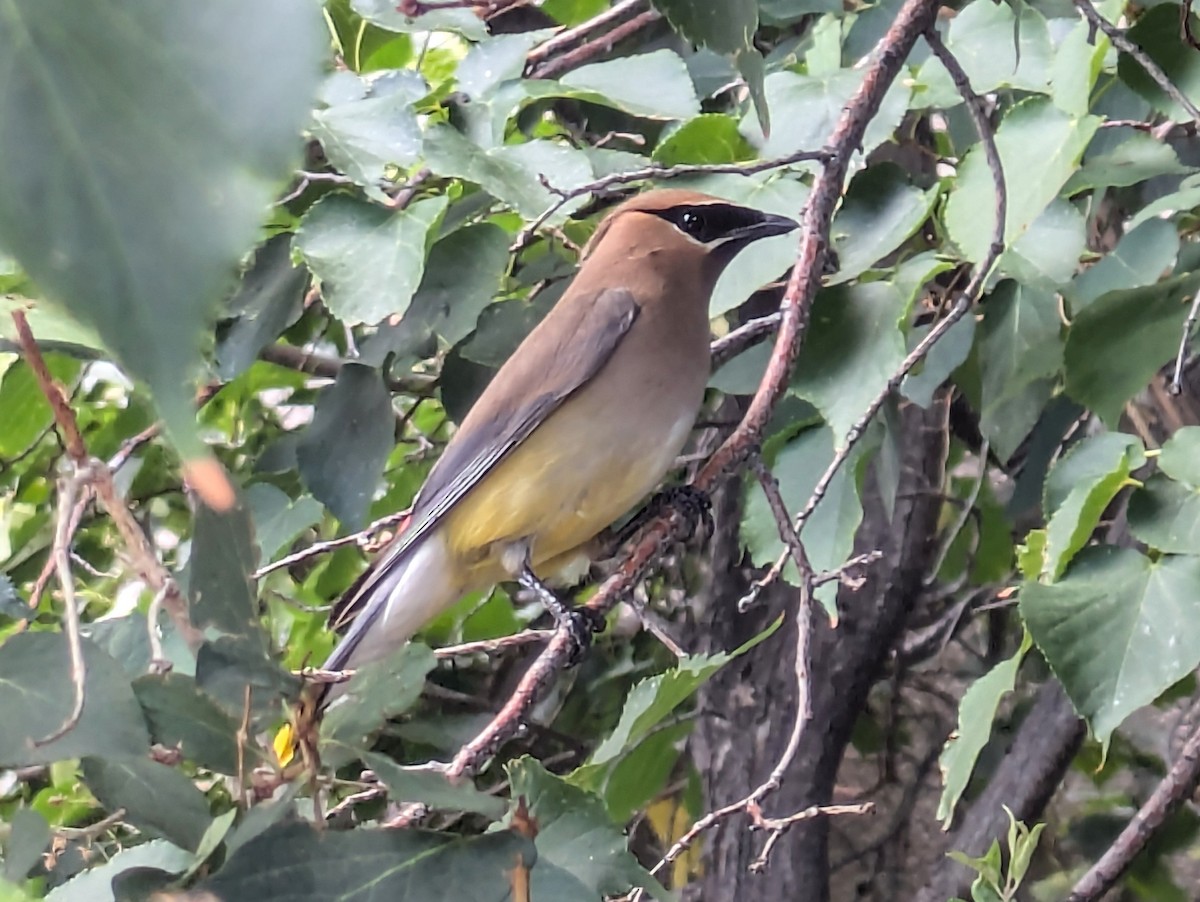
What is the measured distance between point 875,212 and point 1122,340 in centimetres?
28

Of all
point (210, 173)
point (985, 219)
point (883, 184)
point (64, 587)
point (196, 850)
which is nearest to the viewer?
point (210, 173)

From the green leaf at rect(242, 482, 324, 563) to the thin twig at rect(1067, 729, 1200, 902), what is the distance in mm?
1078

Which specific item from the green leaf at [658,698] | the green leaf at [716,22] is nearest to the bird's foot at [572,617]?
the green leaf at [658,698]

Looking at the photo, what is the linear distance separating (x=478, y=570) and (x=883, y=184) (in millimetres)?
826

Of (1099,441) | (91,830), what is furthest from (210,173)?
(1099,441)

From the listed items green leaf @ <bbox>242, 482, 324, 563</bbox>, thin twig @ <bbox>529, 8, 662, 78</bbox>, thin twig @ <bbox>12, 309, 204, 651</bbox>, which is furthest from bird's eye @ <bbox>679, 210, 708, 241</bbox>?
thin twig @ <bbox>12, 309, 204, 651</bbox>

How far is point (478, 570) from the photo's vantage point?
6.06 ft

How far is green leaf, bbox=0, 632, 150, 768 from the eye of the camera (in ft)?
2.60

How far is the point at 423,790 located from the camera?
0.75 m

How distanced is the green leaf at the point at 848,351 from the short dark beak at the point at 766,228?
132mm

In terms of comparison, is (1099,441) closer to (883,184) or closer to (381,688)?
(883,184)

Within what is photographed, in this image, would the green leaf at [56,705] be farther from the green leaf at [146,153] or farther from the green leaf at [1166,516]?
the green leaf at [1166,516]

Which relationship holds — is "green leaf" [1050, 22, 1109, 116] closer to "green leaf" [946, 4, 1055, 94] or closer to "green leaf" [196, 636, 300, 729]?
"green leaf" [946, 4, 1055, 94]

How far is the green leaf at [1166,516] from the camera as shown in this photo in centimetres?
115
